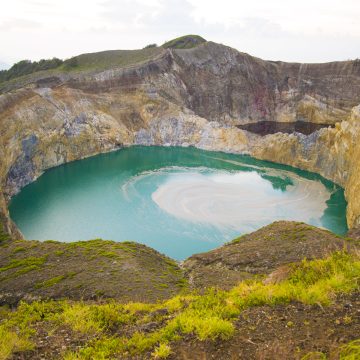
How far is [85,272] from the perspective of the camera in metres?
24.0

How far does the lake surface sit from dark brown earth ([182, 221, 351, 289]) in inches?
369

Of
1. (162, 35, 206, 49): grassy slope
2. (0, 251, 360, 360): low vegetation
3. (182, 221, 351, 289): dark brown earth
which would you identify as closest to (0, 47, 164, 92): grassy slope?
(162, 35, 206, 49): grassy slope

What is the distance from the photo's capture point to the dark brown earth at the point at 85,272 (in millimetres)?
21562

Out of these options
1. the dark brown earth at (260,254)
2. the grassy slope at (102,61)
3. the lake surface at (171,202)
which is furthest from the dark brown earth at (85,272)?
the grassy slope at (102,61)

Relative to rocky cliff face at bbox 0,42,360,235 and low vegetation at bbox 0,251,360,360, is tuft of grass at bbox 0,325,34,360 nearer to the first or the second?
low vegetation at bbox 0,251,360,360

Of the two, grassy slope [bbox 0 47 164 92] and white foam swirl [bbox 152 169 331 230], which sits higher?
grassy slope [bbox 0 47 164 92]

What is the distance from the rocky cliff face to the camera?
64312mm

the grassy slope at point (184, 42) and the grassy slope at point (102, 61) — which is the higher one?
the grassy slope at point (184, 42)

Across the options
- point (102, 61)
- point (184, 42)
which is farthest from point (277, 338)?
point (184, 42)

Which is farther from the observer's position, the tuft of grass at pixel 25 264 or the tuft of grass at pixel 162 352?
the tuft of grass at pixel 25 264

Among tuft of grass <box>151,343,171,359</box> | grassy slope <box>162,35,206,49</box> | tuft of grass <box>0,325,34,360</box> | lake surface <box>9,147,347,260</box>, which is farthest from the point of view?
grassy slope <box>162,35,206,49</box>

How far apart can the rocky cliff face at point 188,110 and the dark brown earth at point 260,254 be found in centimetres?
1873

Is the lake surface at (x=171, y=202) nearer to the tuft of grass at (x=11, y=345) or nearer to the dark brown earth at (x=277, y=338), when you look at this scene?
the tuft of grass at (x=11, y=345)

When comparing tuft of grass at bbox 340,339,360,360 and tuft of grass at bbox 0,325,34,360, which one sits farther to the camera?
tuft of grass at bbox 0,325,34,360
